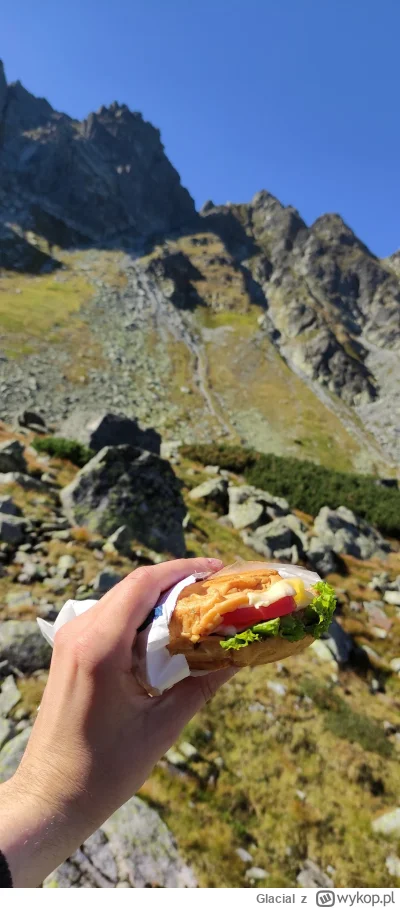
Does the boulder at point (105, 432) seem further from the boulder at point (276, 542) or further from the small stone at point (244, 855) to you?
the small stone at point (244, 855)

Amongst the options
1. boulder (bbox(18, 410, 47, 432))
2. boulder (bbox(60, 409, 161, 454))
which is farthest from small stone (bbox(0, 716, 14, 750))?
boulder (bbox(18, 410, 47, 432))

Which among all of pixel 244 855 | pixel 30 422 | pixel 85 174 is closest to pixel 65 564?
pixel 244 855

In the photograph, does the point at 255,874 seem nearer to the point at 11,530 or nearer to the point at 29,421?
the point at 11,530

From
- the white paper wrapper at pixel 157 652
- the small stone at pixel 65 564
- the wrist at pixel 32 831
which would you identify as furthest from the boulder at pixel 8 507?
the wrist at pixel 32 831

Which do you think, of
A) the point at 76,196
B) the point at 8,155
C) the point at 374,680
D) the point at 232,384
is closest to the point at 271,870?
the point at 374,680

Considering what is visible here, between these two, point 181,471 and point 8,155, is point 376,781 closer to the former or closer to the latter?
point 181,471
